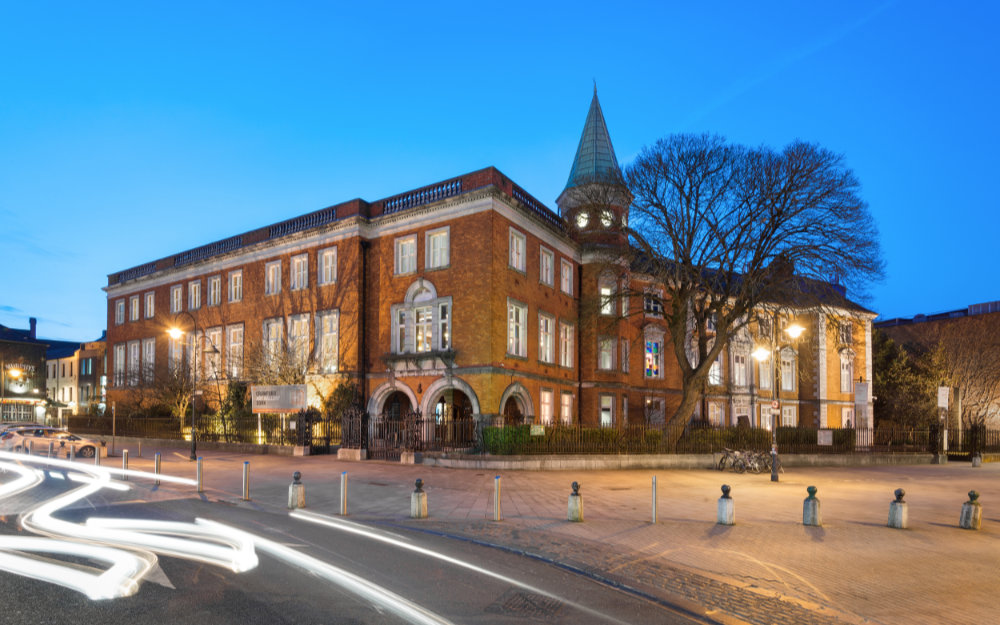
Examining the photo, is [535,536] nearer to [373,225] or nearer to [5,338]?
[373,225]

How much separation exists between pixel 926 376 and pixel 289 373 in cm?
4502

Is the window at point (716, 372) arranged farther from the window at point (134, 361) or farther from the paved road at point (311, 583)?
the window at point (134, 361)

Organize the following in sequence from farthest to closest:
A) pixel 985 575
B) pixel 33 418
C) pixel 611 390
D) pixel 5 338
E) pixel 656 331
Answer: pixel 5 338
pixel 33 418
pixel 656 331
pixel 611 390
pixel 985 575

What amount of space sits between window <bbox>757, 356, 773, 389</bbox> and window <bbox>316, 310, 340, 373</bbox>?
109ft

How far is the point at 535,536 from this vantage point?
36.9 feet

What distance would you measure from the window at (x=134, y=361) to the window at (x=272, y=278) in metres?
14.4

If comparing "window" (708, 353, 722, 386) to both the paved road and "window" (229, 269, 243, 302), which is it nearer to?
"window" (229, 269, 243, 302)

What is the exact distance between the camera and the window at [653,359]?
137 ft

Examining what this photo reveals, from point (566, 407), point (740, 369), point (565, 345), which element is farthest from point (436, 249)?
point (740, 369)

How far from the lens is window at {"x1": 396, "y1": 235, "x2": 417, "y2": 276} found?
3195cm

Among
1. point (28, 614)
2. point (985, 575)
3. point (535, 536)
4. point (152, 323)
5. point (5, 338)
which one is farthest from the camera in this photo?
point (5, 338)

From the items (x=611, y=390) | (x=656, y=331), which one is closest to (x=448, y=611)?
(x=611, y=390)

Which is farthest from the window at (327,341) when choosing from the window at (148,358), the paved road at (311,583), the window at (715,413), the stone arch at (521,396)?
the window at (715,413)

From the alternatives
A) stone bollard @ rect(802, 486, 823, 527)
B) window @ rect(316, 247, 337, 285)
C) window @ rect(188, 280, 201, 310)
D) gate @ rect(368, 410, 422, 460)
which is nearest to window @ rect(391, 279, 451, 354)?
window @ rect(316, 247, 337, 285)
